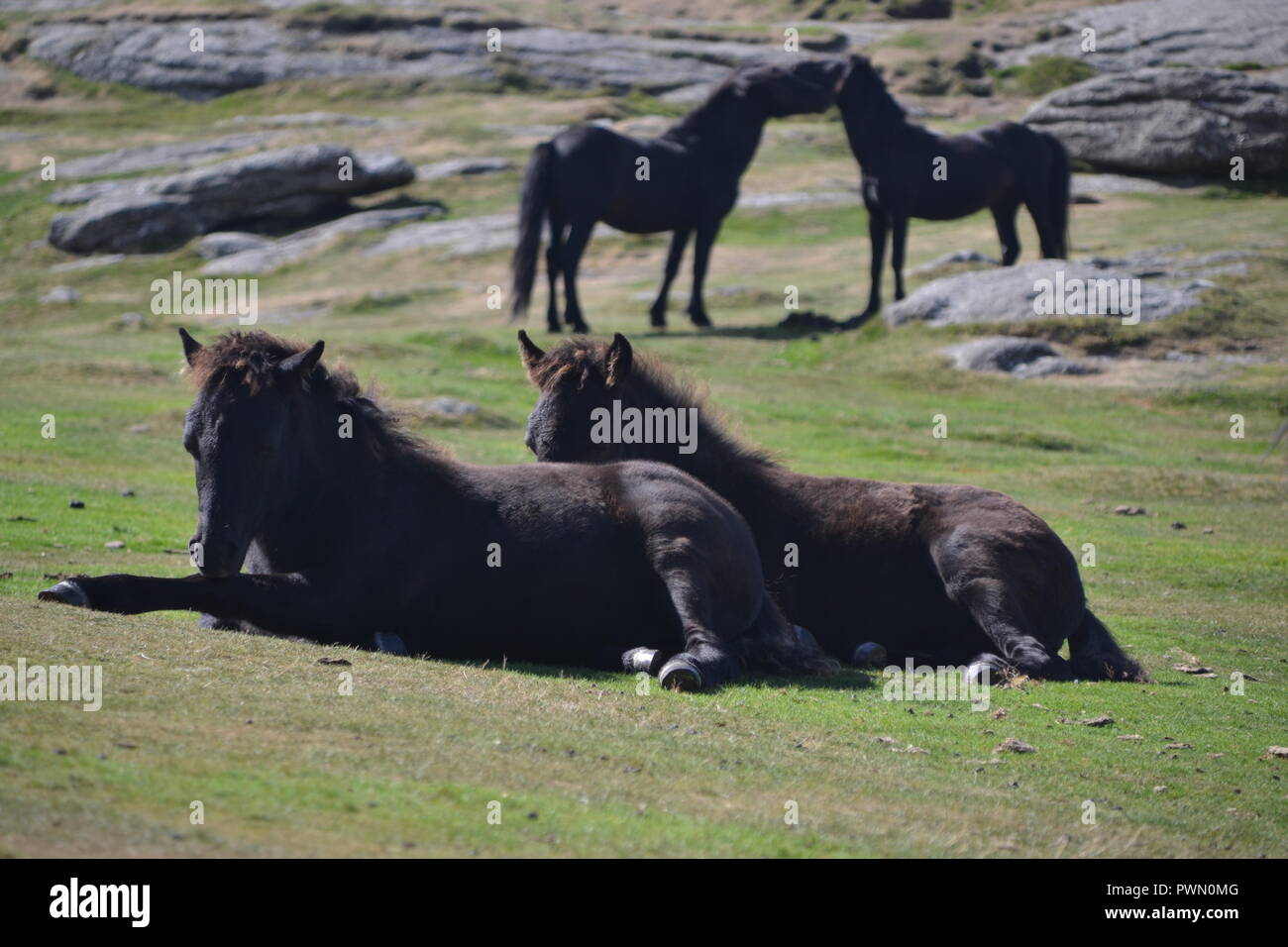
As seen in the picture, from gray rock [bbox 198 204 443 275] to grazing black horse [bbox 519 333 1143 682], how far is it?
128ft

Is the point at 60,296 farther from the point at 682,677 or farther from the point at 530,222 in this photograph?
the point at 682,677

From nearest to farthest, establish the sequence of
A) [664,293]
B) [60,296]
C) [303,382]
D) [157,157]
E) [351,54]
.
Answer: [303,382] → [664,293] → [60,296] → [157,157] → [351,54]

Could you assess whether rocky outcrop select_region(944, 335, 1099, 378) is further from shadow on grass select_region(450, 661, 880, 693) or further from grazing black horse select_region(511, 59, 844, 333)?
shadow on grass select_region(450, 661, 880, 693)

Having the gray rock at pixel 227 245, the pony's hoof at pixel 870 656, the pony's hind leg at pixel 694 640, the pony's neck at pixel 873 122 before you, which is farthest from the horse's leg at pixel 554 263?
the pony's hind leg at pixel 694 640

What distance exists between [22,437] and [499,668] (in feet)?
50.9

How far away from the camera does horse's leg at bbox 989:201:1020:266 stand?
127ft

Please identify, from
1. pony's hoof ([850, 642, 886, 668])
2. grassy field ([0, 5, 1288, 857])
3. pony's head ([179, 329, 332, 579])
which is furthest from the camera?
pony's hoof ([850, 642, 886, 668])

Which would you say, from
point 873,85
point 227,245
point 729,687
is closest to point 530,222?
point 873,85

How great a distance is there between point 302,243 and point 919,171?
2351 cm

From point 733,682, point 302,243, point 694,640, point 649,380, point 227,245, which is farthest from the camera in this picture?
point 227,245

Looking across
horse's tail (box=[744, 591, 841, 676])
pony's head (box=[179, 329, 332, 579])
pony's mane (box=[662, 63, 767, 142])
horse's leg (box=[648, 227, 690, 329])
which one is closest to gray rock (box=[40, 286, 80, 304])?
horse's leg (box=[648, 227, 690, 329])

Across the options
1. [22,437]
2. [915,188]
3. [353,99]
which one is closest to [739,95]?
[915,188]

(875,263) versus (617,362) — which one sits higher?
(617,362)

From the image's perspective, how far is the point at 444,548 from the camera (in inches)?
432
